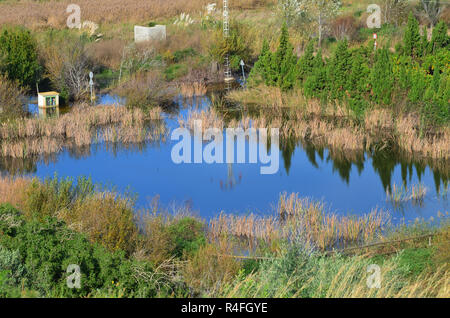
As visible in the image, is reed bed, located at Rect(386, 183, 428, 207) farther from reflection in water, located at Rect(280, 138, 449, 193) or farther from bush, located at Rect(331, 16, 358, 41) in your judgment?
bush, located at Rect(331, 16, 358, 41)

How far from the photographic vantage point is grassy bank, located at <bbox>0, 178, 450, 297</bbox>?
7438 mm

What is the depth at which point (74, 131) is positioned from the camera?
17.1m

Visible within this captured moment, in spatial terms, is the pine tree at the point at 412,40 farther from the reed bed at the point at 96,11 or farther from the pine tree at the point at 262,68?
the reed bed at the point at 96,11

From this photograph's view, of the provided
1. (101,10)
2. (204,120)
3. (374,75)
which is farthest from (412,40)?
(101,10)

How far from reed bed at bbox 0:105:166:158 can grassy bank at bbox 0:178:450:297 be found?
12.0ft

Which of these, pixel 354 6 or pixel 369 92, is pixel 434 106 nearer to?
pixel 369 92

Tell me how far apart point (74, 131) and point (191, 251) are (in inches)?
328

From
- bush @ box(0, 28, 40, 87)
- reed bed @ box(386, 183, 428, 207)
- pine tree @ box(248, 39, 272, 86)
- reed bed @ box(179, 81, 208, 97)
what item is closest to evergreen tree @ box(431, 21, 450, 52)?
pine tree @ box(248, 39, 272, 86)

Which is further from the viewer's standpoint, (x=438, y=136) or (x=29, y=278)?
(x=438, y=136)

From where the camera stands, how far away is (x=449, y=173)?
46.7 feet

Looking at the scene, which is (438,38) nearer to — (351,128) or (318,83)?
(318,83)

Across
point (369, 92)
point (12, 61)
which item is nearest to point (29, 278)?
point (369, 92)

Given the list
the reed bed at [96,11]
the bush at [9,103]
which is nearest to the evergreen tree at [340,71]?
the bush at [9,103]
